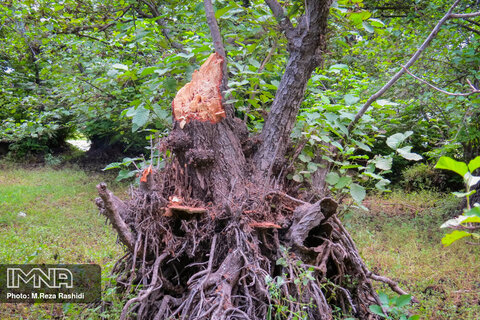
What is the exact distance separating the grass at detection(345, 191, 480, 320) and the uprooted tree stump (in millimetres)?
727

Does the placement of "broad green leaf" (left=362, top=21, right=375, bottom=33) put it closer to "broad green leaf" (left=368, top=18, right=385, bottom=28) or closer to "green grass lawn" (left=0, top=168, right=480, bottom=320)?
"broad green leaf" (left=368, top=18, right=385, bottom=28)

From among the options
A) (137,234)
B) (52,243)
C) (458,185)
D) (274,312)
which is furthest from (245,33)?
(458,185)

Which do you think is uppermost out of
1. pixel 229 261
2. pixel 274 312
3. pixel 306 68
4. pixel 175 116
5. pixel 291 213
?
pixel 306 68

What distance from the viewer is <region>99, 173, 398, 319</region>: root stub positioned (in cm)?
194

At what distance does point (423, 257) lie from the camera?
4.32 meters

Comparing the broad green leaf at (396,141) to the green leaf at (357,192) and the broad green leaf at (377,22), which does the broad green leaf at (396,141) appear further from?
the broad green leaf at (377,22)

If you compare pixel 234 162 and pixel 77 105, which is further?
pixel 77 105

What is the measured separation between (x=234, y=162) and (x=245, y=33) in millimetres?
1388

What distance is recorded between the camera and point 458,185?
794 cm

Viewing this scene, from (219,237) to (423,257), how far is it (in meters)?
3.43

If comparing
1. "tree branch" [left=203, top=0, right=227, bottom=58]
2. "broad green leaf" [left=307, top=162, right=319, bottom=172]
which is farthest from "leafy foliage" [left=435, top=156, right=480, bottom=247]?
"tree branch" [left=203, top=0, right=227, bottom=58]

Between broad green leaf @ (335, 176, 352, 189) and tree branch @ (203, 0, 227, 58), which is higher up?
tree branch @ (203, 0, 227, 58)

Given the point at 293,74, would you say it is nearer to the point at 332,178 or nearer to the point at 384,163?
the point at 332,178

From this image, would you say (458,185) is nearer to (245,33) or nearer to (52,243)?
(245,33)
